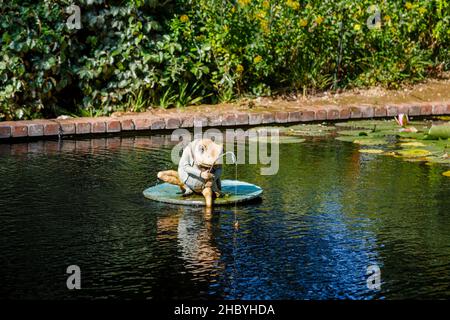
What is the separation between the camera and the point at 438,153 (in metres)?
8.45

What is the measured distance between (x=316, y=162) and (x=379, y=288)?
11.5ft

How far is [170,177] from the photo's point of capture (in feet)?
21.9

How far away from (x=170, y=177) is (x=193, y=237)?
1.02 metres

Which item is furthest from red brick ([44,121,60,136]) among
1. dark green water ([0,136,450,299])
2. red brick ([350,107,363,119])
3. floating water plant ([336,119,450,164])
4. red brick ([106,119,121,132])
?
red brick ([350,107,363,119])

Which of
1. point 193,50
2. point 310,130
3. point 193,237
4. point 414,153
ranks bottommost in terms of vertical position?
point 193,237

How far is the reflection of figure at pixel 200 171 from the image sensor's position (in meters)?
6.41

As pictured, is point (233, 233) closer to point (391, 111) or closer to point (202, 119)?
point (202, 119)

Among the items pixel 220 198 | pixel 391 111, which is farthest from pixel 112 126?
pixel 220 198

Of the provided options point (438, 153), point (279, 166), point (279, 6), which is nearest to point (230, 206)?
point (279, 166)

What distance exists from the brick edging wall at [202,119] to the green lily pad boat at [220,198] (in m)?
3.00

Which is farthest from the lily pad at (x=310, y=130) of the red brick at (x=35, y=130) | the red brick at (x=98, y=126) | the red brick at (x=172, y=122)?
the red brick at (x=35, y=130)
